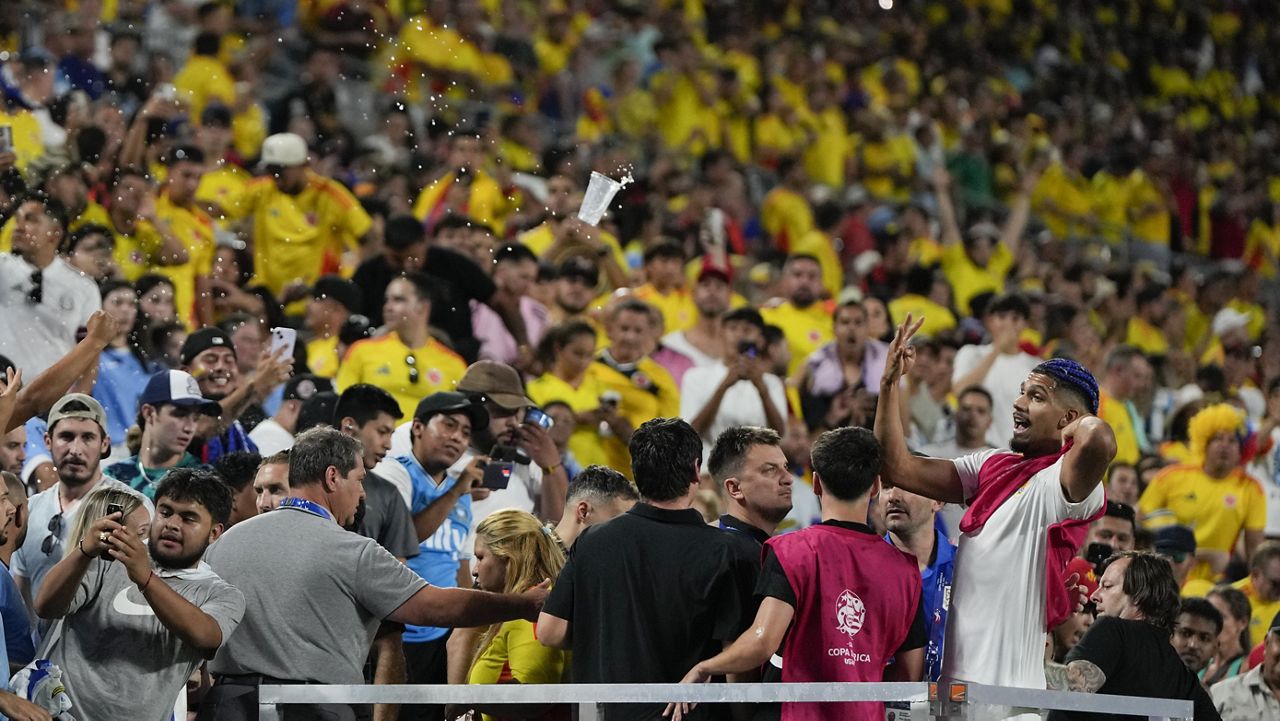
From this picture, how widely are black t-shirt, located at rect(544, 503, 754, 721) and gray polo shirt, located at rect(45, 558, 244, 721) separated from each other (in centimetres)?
102

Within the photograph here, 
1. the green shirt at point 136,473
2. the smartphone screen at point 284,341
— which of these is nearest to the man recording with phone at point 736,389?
the smartphone screen at point 284,341

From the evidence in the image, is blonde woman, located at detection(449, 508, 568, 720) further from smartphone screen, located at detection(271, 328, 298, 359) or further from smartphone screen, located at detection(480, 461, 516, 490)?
smartphone screen, located at detection(271, 328, 298, 359)

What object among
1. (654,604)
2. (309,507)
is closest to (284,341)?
(309,507)

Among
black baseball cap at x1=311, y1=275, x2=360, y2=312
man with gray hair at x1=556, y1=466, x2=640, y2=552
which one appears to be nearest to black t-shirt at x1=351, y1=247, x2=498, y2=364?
black baseball cap at x1=311, y1=275, x2=360, y2=312

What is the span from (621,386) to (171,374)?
11.2 ft

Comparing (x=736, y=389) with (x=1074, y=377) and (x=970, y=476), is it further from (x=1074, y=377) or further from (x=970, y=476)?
(x=1074, y=377)

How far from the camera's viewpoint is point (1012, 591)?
5.36m

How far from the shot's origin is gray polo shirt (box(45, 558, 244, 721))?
5.32 metres

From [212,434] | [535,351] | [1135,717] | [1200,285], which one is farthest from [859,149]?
[1135,717]

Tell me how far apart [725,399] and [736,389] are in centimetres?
9

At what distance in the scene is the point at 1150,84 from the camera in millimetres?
24078

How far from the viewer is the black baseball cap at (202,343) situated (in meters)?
8.42

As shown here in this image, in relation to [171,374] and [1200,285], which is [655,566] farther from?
[1200,285]

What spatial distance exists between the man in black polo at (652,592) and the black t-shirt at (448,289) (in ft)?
17.1
